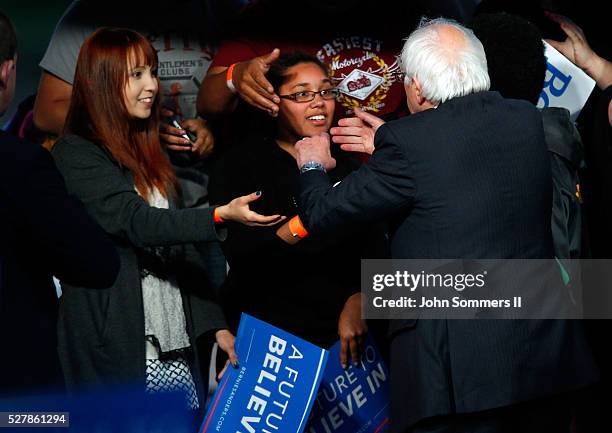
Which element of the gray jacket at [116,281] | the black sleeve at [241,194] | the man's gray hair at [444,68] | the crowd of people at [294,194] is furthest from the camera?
the black sleeve at [241,194]

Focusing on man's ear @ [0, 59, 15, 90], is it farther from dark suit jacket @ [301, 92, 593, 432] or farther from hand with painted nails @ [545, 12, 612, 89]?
hand with painted nails @ [545, 12, 612, 89]

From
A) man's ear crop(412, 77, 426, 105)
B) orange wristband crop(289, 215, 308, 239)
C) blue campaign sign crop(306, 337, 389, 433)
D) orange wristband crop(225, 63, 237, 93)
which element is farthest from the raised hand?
blue campaign sign crop(306, 337, 389, 433)

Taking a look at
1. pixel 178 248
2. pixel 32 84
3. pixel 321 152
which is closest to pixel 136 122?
pixel 178 248

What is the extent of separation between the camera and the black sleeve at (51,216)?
2643 millimetres

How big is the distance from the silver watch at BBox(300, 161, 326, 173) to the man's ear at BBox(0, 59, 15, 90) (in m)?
1.01

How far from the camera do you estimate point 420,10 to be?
4434 mm

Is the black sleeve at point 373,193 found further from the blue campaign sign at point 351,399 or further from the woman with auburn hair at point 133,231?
the blue campaign sign at point 351,399

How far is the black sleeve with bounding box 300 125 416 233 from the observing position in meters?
3.10

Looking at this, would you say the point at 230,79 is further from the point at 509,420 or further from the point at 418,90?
the point at 509,420

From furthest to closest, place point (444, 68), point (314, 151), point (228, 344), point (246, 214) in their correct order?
point (228, 344) → point (314, 151) → point (246, 214) → point (444, 68)

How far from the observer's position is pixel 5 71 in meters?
2.76

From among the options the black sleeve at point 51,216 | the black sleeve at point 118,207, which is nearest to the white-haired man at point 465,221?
the black sleeve at point 118,207

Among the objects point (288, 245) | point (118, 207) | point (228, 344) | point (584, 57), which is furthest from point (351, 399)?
point (584, 57)

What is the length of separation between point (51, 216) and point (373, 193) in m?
0.94
